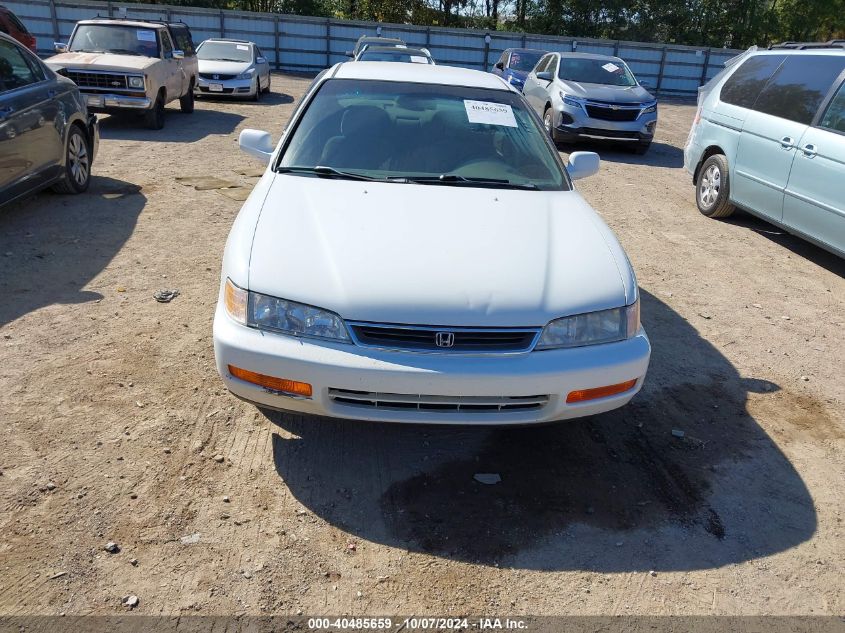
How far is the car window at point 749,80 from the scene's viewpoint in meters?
Result: 7.44

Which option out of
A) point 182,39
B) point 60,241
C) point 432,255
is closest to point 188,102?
point 182,39

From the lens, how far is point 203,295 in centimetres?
501

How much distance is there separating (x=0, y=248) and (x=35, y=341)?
6.63ft

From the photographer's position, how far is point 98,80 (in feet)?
35.5

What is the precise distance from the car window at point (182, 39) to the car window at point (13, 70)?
7748 millimetres

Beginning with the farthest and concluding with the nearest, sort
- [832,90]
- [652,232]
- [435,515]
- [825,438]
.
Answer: [652,232] < [832,90] < [825,438] < [435,515]

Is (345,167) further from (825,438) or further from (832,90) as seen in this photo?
(832,90)

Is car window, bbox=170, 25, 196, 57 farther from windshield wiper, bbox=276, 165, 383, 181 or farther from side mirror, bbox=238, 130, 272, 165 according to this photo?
windshield wiper, bbox=276, 165, 383, 181

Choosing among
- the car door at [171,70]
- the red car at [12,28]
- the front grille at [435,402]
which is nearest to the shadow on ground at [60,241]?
the front grille at [435,402]

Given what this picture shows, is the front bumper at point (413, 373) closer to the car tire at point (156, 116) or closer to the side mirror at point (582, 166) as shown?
the side mirror at point (582, 166)

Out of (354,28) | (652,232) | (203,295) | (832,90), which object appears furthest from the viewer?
(354,28)

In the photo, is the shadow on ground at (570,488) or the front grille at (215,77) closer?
the shadow on ground at (570,488)

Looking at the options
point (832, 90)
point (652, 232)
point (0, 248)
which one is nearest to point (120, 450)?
point (0, 248)

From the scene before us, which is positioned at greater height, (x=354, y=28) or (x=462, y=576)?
(x=354, y=28)
